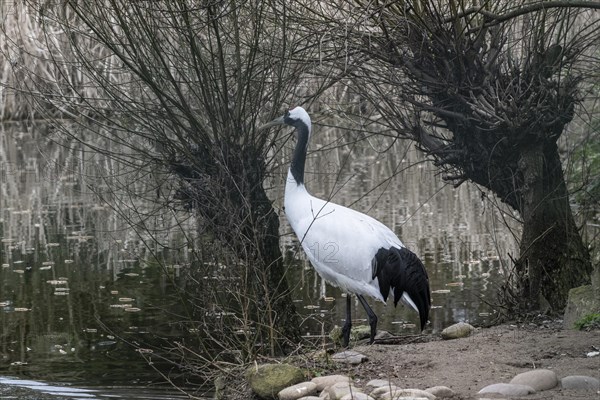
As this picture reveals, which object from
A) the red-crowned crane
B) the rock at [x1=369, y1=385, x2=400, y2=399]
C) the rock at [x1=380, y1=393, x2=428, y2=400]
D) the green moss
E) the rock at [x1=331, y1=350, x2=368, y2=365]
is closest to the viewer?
the rock at [x1=380, y1=393, x2=428, y2=400]

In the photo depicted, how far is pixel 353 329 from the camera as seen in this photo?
9.40 m

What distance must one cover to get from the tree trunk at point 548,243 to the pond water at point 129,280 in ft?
1.04

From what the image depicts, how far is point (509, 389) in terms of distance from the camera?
631 centimetres

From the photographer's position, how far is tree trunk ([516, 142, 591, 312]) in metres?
9.00

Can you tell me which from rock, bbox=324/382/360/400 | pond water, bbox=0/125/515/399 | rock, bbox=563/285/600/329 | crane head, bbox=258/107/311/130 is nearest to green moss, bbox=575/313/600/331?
rock, bbox=563/285/600/329

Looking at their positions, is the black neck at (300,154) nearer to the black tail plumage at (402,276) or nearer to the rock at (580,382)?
the black tail plumage at (402,276)

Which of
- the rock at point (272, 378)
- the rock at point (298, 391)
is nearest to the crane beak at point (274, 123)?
the rock at point (272, 378)

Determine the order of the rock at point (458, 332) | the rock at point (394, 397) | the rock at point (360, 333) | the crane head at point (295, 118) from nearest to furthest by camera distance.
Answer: the rock at point (394, 397)
the rock at point (458, 332)
the crane head at point (295, 118)
the rock at point (360, 333)

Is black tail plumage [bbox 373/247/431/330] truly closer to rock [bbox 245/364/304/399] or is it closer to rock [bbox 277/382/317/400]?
rock [bbox 245/364/304/399]

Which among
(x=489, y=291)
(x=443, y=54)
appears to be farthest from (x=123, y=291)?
(x=443, y=54)

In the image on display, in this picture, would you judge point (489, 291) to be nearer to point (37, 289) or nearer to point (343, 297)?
point (343, 297)

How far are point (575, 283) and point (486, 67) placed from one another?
6.39 feet

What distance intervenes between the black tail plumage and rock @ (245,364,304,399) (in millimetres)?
1709

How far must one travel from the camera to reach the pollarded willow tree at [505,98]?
28.3ft
